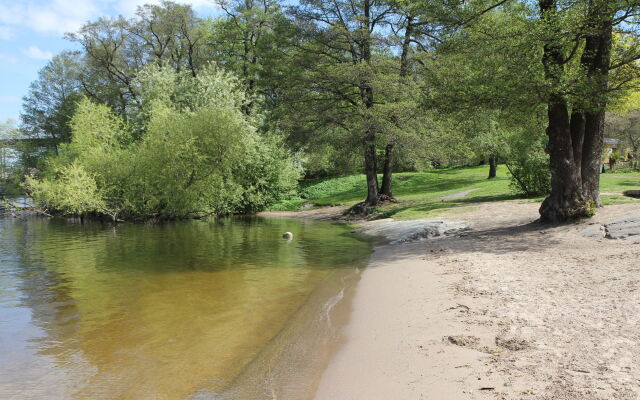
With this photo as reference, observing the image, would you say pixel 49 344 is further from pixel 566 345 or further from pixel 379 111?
pixel 379 111

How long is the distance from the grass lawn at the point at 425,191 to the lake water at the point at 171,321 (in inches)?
351

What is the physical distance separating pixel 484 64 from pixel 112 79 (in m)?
40.6

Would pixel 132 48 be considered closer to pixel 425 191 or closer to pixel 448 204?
pixel 425 191

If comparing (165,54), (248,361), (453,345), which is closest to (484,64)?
(453,345)

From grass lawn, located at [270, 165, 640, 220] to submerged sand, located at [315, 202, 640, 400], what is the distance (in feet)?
33.1

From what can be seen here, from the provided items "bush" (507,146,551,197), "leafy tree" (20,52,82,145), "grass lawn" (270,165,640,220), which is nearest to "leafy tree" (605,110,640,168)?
"grass lawn" (270,165,640,220)

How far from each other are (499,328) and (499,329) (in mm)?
34

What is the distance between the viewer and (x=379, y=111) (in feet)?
74.7

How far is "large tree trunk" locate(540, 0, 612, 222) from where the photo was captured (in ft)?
41.3

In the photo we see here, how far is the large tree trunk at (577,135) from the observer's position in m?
12.6

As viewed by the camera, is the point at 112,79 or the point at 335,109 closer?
the point at 335,109

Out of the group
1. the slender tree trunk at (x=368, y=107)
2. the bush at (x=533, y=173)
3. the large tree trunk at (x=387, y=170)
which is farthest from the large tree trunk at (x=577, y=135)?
the large tree trunk at (x=387, y=170)

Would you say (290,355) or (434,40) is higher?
(434,40)

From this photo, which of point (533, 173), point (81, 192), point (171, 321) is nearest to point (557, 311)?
point (171, 321)
